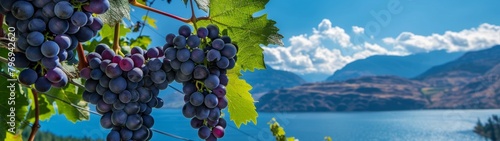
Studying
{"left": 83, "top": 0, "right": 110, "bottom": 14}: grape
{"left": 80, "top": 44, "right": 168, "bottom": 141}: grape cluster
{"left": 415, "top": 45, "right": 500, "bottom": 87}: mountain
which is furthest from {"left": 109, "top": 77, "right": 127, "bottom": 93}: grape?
{"left": 415, "top": 45, "right": 500, "bottom": 87}: mountain

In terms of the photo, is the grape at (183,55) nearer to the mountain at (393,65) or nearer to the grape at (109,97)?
the grape at (109,97)

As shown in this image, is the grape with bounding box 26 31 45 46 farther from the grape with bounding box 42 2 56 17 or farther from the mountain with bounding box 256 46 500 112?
the mountain with bounding box 256 46 500 112

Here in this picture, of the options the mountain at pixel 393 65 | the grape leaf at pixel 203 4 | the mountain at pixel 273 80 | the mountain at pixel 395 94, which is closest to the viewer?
the grape leaf at pixel 203 4

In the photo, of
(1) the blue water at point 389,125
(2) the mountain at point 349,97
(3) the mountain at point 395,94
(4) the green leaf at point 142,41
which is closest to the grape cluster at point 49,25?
(4) the green leaf at point 142,41

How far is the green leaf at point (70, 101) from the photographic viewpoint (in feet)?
3.67

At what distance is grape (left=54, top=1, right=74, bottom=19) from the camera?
410 millimetres

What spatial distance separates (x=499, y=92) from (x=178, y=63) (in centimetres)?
Answer: 8261

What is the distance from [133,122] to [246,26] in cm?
25

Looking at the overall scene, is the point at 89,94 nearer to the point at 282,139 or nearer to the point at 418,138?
the point at 282,139

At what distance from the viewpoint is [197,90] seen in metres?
0.56

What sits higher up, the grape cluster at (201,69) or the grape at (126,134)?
the grape cluster at (201,69)

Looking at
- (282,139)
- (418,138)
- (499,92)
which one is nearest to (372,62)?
(499,92)

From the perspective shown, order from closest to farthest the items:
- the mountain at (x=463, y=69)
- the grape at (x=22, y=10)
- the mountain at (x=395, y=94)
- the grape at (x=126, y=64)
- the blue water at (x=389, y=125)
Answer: the grape at (x=22, y=10) < the grape at (x=126, y=64) < the blue water at (x=389, y=125) < the mountain at (x=395, y=94) < the mountain at (x=463, y=69)

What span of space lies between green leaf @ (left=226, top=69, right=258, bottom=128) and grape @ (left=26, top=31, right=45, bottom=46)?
0.34 metres
